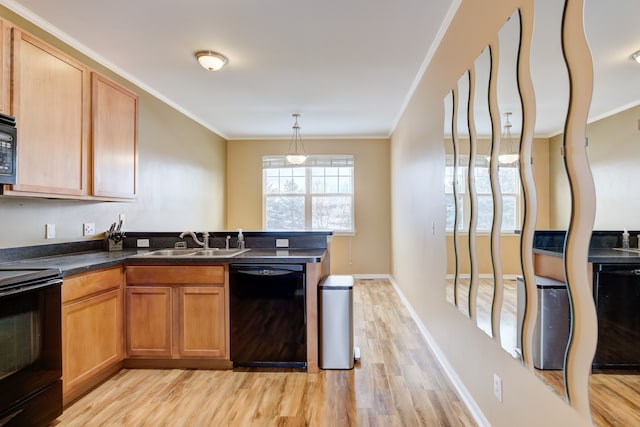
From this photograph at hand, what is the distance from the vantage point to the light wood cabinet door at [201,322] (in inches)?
103

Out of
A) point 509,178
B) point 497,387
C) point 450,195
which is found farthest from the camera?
point 450,195

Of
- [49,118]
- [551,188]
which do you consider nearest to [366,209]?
[49,118]

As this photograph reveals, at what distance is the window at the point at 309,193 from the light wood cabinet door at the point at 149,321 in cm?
380

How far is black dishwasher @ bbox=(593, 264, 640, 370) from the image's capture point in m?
0.85

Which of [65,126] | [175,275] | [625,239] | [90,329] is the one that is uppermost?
[65,126]

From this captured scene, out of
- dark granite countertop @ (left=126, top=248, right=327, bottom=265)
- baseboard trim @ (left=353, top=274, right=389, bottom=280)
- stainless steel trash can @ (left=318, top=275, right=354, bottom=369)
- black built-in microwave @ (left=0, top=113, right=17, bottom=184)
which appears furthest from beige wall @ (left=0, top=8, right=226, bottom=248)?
baseboard trim @ (left=353, top=274, right=389, bottom=280)

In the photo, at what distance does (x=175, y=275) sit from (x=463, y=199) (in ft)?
7.12

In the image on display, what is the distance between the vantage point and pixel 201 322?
261 centimetres

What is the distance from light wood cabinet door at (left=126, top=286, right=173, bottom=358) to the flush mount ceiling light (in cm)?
201

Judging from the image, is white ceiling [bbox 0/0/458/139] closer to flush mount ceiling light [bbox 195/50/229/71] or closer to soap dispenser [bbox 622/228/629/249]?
flush mount ceiling light [bbox 195/50/229/71]

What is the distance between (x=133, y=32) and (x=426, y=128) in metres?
2.64

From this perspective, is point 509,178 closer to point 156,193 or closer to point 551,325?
point 551,325

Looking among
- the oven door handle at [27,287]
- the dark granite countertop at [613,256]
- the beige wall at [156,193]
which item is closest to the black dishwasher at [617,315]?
the dark granite countertop at [613,256]

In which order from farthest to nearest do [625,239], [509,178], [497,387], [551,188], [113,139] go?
1. [113,139]
2. [497,387]
3. [509,178]
4. [551,188]
5. [625,239]
